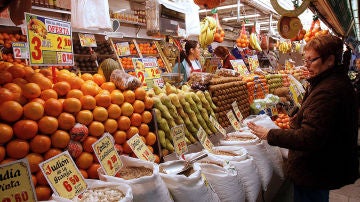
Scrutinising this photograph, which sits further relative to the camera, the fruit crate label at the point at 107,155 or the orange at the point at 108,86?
the orange at the point at 108,86

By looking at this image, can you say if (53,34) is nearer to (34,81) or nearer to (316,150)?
(34,81)

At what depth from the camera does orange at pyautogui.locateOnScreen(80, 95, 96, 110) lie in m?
1.70

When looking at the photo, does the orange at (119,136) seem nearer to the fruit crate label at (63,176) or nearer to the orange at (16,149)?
the fruit crate label at (63,176)

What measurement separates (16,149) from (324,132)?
69.6 inches

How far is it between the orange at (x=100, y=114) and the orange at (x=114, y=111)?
63 mm

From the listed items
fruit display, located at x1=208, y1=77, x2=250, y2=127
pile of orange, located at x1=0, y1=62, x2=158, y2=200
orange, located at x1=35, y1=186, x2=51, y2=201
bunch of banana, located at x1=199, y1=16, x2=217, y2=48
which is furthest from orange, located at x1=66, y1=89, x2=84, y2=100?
bunch of banana, located at x1=199, y1=16, x2=217, y2=48

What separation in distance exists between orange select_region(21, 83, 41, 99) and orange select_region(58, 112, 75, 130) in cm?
17

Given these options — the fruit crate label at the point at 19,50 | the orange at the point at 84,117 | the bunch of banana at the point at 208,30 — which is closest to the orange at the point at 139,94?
the orange at the point at 84,117

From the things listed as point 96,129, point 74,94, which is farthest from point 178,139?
point 74,94

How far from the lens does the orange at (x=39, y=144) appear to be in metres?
1.41

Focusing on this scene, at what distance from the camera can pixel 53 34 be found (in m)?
1.81

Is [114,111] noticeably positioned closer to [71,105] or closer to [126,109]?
[126,109]

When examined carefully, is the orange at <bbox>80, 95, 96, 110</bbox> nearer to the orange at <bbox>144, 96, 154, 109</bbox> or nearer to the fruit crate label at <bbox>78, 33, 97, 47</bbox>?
the orange at <bbox>144, 96, 154, 109</bbox>

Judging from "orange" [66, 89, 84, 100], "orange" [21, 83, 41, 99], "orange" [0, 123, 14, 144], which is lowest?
"orange" [0, 123, 14, 144]
